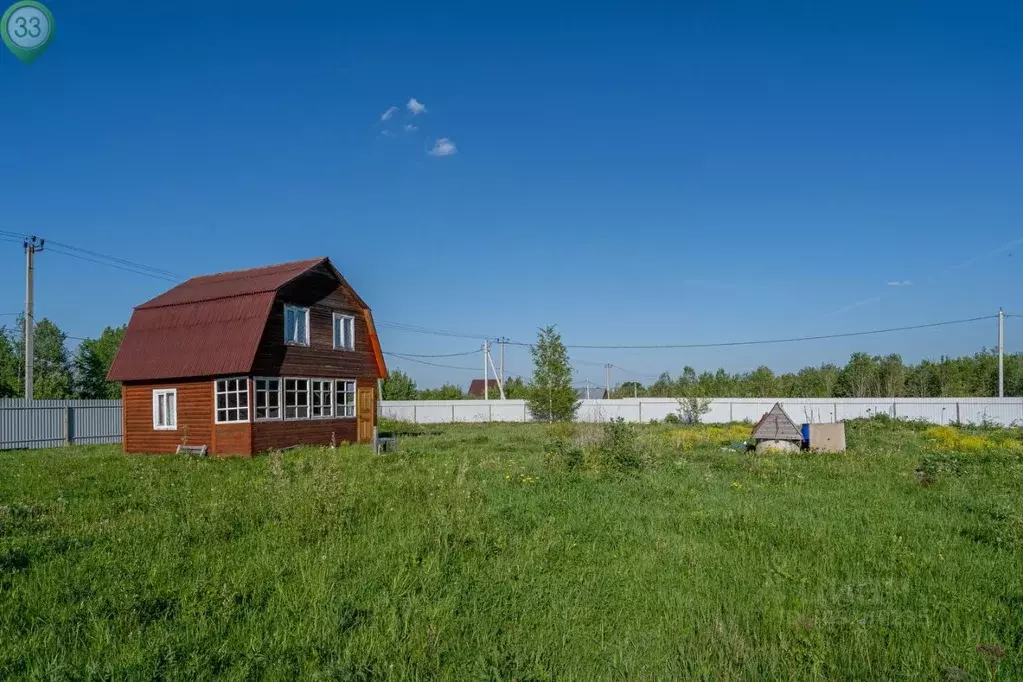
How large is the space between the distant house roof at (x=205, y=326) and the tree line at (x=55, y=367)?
10.00m

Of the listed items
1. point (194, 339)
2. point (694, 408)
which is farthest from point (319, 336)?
point (694, 408)

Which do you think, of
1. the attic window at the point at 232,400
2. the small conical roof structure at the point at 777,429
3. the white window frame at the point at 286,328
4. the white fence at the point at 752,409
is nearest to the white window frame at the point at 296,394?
the white window frame at the point at 286,328

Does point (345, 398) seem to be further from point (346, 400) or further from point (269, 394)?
point (269, 394)

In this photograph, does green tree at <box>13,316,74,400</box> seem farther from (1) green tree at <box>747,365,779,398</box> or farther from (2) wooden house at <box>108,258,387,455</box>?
(1) green tree at <box>747,365,779,398</box>

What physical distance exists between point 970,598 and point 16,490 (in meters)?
13.4

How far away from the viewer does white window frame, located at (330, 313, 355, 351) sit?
23.6 meters

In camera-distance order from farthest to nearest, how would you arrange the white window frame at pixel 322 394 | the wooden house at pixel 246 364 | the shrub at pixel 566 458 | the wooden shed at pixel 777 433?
the white window frame at pixel 322 394, the wooden house at pixel 246 364, the wooden shed at pixel 777 433, the shrub at pixel 566 458

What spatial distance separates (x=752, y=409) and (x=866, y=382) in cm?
1714

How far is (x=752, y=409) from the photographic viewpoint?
37.9 metres

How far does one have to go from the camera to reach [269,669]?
4.30 meters

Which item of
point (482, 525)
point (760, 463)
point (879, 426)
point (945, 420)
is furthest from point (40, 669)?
point (945, 420)

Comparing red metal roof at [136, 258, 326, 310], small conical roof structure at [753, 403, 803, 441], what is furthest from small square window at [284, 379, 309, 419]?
small conical roof structure at [753, 403, 803, 441]

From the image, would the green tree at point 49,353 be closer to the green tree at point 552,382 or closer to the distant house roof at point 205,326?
the distant house roof at point 205,326

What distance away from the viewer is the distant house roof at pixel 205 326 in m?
20.0
